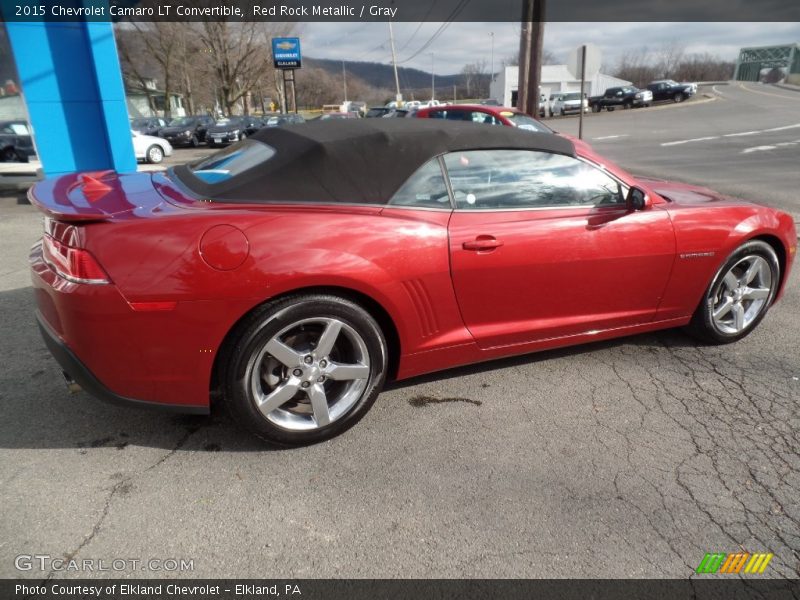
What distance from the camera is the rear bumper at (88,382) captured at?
7.48 feet

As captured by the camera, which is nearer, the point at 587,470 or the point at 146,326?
the point at 146,326

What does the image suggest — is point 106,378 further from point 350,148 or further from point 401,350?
point 350,148

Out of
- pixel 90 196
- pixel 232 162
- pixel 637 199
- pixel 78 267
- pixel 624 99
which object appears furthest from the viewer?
pixel 624 99

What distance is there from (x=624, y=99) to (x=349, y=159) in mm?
46121

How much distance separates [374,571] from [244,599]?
0.45 m

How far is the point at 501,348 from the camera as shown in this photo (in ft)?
9.91

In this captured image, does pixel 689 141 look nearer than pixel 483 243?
No

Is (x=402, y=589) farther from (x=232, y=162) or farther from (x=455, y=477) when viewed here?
(x=232, y=162)

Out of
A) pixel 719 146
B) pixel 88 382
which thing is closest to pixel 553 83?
pixel 719 146

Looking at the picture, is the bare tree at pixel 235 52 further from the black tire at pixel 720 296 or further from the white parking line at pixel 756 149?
the black tire at pixel 720 296

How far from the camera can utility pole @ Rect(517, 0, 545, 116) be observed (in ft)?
53.6

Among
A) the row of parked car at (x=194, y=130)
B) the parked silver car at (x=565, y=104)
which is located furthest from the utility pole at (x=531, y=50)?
the parked silver car at (x=565, y=104)

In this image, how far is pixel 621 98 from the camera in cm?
4259

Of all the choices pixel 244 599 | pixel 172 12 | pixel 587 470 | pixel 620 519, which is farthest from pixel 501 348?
pixel 172 12
